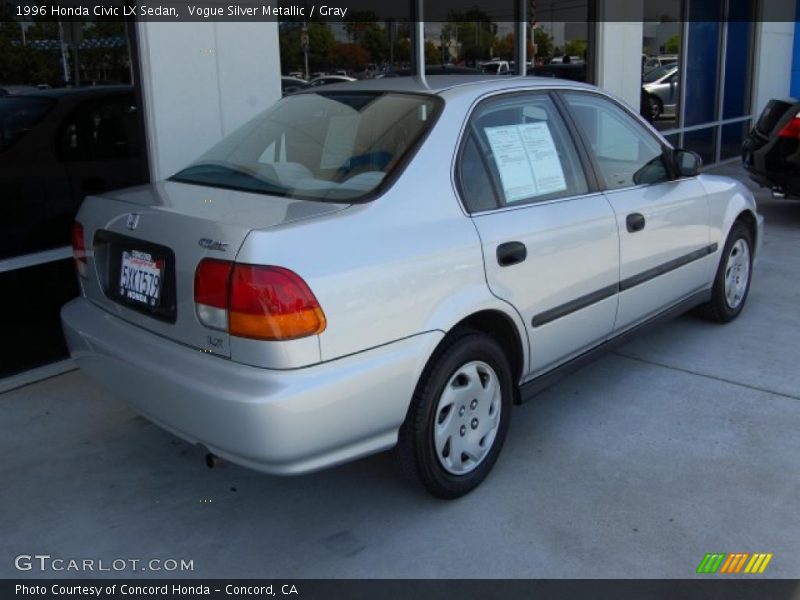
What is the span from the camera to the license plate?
2.91 metres

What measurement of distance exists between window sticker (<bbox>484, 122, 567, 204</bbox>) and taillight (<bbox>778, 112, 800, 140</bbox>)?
5.37m

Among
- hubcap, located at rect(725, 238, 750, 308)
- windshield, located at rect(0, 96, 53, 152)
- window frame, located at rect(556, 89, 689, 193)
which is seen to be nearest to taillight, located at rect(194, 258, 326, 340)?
window frame, located at rect(556, 89, 689, 193)

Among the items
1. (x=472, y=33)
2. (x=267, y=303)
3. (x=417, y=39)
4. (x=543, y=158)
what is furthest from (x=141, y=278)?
(x=472, y=33)

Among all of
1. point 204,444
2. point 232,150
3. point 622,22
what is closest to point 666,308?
point 232,150

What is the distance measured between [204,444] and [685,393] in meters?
2.70

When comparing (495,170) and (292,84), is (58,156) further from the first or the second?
(495,170)

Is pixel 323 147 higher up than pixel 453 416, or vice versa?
pixel 323 147

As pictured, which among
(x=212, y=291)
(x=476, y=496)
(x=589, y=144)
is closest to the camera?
(x=212, y=291)

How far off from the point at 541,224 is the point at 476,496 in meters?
1.19

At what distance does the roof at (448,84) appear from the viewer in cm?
352

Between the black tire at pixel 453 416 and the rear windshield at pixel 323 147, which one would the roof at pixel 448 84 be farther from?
the black tire at pixel 453 416

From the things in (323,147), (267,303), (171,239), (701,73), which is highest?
(701,73)

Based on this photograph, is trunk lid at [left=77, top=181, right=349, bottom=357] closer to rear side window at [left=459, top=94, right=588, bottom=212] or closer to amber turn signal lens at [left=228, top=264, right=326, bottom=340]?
amber turn signal lens at [left=228, top=264, right=326, bottom=340]

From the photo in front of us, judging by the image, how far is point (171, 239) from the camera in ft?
9.30
